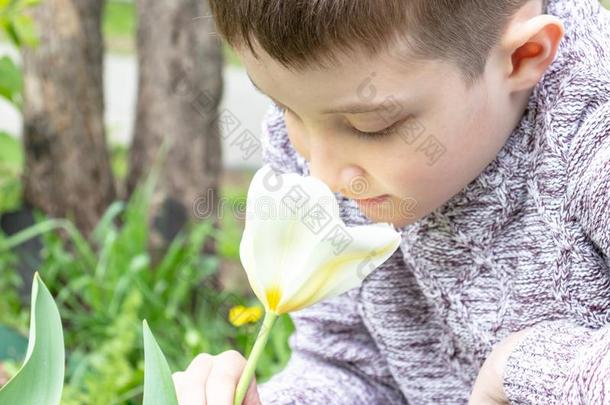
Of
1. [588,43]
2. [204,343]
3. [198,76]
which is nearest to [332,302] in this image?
[588,43]

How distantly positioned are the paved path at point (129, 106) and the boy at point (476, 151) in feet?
8.32

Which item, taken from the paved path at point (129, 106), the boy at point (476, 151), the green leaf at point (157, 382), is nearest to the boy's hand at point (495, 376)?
the boy at point (476, 151)

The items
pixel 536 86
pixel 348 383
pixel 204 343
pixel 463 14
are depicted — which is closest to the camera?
pixel 463 14

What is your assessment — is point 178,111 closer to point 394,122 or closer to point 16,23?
point 16,23

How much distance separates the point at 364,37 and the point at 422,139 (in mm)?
128

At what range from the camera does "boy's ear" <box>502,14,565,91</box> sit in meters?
0.97

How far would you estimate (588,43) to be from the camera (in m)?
1.06

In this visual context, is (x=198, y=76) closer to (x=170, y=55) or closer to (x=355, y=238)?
(x=170, y=55)

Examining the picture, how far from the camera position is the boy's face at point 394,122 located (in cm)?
94

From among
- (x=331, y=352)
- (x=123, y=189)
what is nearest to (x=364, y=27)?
(x=331, y=352)

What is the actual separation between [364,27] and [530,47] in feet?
→ 0.63

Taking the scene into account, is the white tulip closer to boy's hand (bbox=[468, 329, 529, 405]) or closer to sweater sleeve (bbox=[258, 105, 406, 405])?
boy's hand (bbox=[468, 329, 529, 405])

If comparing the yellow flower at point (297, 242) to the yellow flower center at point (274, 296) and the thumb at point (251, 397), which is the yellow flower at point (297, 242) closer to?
the yellow flower center at point (274, 296)

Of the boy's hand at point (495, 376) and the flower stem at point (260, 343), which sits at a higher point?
the flower stem at point (260, 343)
